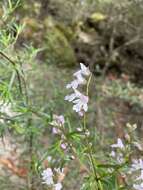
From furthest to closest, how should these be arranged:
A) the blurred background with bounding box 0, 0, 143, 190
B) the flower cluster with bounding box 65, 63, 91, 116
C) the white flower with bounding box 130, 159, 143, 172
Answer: the blurred background with bounding box 0, 0, 143, 190
the white flower with bounding box 130, 159, 143, 172
the flower cluster with bounding box 65, 63, 91, 116

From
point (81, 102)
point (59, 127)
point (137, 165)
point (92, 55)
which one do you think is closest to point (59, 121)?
point (59, 127)

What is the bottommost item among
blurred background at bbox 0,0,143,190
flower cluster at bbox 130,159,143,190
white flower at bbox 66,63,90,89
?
flower cluster at bbox 130,159,143,190

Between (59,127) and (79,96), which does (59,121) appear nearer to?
(59,127)

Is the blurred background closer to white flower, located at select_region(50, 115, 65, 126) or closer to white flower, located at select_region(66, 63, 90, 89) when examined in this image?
white flower, located at select_region(50, 115, 65, 126)

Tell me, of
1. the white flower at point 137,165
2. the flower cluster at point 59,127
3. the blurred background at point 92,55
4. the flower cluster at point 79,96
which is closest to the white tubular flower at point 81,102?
the flower cluster at point 79,96

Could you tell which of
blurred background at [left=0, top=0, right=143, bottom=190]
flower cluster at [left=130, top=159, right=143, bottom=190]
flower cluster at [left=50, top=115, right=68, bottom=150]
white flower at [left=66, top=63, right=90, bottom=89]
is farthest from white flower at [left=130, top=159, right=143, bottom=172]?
blurred background at [left=0, top=0, right=143, bottom=190]

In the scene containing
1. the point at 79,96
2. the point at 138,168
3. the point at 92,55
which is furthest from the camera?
the point at 92,55

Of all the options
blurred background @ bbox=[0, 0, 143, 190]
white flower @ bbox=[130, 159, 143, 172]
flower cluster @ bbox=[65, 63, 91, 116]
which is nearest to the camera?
flower cluster @ bbox=[65, 63, 91, 116]

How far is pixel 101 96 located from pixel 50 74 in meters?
0.71

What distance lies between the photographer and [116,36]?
742 cm

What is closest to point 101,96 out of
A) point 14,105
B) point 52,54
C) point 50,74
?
point 50,74

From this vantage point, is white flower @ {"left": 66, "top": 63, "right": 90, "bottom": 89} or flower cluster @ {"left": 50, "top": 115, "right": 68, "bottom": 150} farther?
flower cluster @ {"left": 50, "top": 115, "right": 68, "bottom": 150}

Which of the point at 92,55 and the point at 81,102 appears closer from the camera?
the point at 81,102

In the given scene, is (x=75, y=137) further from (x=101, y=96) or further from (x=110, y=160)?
(x=101, y=96)
